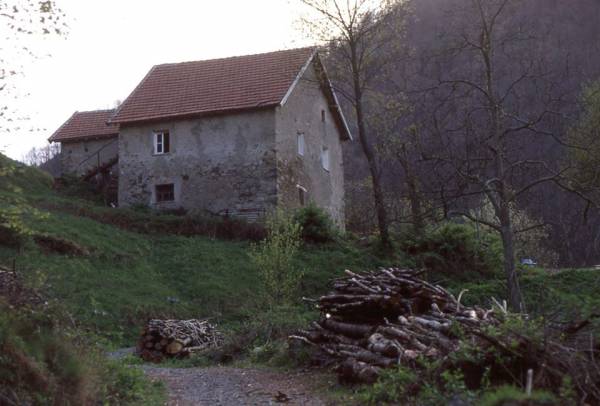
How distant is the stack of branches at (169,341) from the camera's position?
12539 millimetres

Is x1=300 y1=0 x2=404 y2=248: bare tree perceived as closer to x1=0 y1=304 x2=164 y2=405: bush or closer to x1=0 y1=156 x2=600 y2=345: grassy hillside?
x1=0 y1=156 x2=600 y2=345: grassy hillside

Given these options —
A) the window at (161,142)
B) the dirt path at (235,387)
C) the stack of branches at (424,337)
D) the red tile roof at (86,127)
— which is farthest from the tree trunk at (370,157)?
the dirt path at (235,387)

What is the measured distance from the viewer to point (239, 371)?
32.2 feet

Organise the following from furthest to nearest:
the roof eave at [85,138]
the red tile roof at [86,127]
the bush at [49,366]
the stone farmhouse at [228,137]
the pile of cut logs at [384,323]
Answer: the red tile roof at [86,127] → the roof eave at [85,138] → the stone farmhouse at [228,137] → the pile of cut logs at [384,323] → the bush at [49,366]

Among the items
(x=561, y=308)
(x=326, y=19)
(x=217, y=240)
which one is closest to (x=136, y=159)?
(x=217, y=240)

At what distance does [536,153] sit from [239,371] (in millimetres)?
20653

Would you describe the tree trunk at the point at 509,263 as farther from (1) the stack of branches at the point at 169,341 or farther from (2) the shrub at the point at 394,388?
(2) the shrub at the point at 394,388

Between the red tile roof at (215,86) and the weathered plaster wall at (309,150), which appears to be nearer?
the weathered plaster wall at (309,150)

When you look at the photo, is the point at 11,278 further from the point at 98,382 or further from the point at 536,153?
the point at 536,153

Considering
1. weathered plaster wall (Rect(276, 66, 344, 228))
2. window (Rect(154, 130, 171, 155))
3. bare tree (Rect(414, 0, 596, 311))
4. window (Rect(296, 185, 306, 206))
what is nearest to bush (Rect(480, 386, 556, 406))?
bare tree (Rect(414, 0, 596, 311))

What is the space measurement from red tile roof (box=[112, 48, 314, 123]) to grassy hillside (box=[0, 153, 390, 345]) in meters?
6.01

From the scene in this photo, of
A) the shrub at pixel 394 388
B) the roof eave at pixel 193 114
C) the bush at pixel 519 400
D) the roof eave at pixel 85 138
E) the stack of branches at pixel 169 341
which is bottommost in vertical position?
the stack of branches at pixel 169 341

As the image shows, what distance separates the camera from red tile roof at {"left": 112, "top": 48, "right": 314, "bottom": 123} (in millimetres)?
28562

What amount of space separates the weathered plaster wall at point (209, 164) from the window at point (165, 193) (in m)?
0.22
